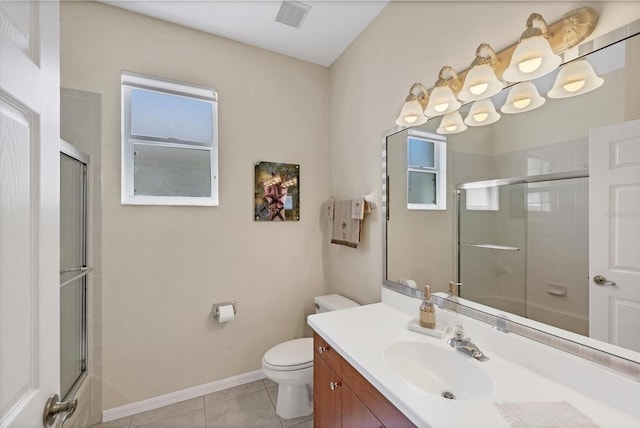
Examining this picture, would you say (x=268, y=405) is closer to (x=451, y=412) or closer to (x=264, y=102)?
→ (x=451, y=412)

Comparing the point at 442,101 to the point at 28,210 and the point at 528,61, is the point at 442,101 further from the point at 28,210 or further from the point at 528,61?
the point at 28,210

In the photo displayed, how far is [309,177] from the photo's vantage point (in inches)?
95.3

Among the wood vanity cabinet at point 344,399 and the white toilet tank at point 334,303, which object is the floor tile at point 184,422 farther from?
the white toilet tank at point 334,303

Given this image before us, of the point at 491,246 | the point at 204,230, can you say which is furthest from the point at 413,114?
the point at 204,230

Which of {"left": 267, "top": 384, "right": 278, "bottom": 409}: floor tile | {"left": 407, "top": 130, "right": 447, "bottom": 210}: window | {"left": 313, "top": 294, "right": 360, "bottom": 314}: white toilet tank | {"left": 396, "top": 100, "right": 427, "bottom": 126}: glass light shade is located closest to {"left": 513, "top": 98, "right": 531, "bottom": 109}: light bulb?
{"left": 407, "top": 130, "right": 447, "bottom": 210}: window

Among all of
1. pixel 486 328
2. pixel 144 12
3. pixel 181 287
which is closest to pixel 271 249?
pixel 181 287

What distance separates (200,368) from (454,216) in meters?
2.07

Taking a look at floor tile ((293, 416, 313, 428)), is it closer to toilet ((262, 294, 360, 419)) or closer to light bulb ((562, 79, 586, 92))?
toilet ((262, 294, 360, 419))

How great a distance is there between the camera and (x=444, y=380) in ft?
3.48

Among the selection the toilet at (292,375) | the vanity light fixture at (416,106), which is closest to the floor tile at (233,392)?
the toilet at (292,375)

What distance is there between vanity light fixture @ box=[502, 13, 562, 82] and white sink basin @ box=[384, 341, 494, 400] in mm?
1079

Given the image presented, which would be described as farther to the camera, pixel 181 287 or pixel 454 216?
pixel 181 287

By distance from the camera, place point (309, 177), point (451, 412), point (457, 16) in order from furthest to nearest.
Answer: point (309, 177)
point (457, 16)
point (451, 412)

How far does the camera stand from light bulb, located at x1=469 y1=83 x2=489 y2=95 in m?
1.11
